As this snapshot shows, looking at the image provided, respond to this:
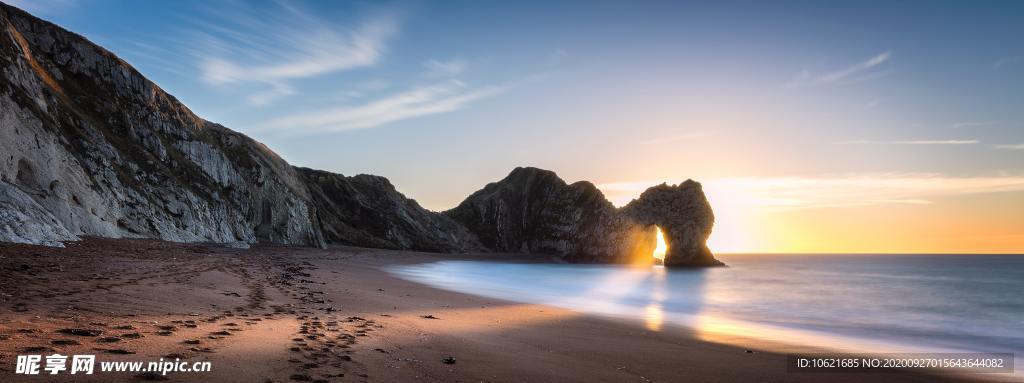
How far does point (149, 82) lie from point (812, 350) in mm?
58756

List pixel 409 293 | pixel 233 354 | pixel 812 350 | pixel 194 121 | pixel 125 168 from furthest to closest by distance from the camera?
1. pixel 194 121
2. pixel 125 168
3. pixel 409 293
4. pixel 812 350
5. pixel 233 354

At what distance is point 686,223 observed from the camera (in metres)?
90.5

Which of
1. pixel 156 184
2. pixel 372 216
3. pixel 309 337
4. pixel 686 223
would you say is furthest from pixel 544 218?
pixel 309 337

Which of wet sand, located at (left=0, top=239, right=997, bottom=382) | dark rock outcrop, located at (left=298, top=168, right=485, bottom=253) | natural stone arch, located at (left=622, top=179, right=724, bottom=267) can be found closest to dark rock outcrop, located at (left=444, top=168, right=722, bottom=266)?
natural stone arch, located at (left=622, top=179, right=724, bottom=267)

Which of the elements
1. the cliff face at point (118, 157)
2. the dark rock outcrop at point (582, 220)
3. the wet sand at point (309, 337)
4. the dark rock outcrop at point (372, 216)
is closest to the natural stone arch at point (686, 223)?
the dark rock outcrop at point (582, 220)

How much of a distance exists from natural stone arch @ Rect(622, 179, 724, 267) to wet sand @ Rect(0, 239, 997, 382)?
3169 inches

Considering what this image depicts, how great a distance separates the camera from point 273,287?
15.9m

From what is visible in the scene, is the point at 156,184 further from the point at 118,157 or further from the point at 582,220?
the point at 582,220

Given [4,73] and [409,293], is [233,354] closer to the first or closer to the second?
[409,293]

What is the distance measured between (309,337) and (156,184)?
1587 inches

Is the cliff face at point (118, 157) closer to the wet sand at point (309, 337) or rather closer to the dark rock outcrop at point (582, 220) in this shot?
the wet sand at point (309, 337)

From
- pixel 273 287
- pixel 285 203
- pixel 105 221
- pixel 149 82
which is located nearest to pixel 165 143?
pixel 149 82

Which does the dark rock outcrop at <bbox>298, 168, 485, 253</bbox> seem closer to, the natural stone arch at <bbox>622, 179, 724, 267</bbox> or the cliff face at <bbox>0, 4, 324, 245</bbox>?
the cliff face at <bbox>0, 4, 324, 245</bbox>

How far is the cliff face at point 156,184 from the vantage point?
25.0 m
